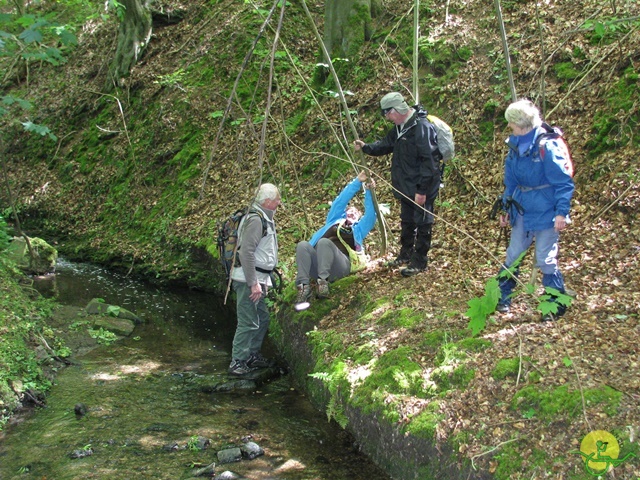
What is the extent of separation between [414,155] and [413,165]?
0.12m

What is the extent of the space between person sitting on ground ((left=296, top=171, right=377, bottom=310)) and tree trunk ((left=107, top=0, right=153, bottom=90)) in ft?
36.9

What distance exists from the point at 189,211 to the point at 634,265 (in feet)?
27.0

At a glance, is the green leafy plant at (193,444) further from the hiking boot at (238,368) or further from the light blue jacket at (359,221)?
the light blue jacket at (359,221)

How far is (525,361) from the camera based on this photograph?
4.68 meters

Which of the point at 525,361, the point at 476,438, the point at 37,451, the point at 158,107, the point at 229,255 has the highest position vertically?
the point at 158,107

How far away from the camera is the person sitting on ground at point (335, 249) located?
686 cm

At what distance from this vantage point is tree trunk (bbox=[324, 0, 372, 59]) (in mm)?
11148

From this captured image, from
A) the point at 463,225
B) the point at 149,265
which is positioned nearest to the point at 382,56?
the point at 463,225

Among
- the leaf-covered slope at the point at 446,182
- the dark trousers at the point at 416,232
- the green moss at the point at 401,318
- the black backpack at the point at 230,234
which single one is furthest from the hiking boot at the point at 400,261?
the black backpack at the point at 230,234

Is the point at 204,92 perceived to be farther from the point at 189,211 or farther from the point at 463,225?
the point at 463,225

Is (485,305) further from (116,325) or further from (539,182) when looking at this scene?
(116,325)

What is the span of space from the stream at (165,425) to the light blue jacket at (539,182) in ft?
8.61

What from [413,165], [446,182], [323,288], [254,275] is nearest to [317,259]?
[323,288]

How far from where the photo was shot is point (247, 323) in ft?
22.3
